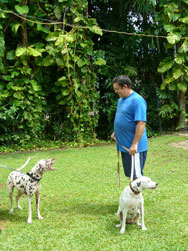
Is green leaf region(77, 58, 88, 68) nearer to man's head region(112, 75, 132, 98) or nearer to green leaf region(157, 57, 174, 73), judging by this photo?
green leaf region(157, 57, 174, 73)

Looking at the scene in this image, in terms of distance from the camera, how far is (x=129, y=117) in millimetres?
3502

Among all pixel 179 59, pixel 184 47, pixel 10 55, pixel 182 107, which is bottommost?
pixel 182 107

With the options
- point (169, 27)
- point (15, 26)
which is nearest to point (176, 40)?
point (169, 27)

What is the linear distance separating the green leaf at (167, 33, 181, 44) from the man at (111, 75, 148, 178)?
18.4ft

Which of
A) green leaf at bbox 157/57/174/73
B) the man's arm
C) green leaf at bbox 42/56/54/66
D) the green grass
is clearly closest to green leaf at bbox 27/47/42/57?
Result: green leaf at bbox 42/56/54/66

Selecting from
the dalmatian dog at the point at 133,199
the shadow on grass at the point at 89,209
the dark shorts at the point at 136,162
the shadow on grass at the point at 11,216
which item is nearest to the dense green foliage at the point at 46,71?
the shadow on grass at the point at 11,216

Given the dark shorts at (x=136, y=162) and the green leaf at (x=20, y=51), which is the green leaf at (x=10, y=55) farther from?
the dark shorts at (x=136, y=162)

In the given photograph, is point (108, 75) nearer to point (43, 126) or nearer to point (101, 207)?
point (43, 126)

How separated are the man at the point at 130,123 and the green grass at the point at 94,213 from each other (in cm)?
68

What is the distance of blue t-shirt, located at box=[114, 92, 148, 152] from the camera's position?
337cm

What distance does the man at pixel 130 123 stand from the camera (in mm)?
3365

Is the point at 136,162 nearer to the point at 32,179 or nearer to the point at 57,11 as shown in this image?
the point at 32,179

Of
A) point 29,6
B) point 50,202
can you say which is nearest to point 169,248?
point 50,202

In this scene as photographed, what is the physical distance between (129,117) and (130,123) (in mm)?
70
